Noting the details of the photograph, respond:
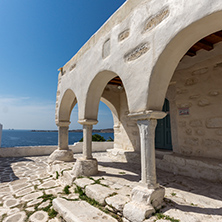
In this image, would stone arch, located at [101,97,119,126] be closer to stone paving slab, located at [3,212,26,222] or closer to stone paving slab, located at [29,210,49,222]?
stone paving slab, located at [29,210,49,222]

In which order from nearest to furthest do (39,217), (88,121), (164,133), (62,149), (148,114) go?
(148,114) < (39,217) < (88,121) < (164,133) < (62,149)

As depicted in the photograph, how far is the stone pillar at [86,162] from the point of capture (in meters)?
3.97

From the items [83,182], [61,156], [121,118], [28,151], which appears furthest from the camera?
Answer: [28,151]

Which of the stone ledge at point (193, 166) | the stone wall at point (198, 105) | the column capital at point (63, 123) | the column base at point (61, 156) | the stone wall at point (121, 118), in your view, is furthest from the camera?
the stone wall at point (121, 118)

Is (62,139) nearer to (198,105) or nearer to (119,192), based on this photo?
(119,192)

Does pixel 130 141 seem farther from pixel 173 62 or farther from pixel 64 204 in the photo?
pixel 173 62

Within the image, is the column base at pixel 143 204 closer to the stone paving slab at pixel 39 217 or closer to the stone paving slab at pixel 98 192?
the stone paving slab at pixel 98 192

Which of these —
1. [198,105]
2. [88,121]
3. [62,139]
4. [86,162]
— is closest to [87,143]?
[86,162]

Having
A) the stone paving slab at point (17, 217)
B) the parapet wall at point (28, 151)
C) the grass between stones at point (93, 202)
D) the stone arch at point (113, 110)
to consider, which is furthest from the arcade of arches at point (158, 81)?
the parapet wall at point (28, 151)

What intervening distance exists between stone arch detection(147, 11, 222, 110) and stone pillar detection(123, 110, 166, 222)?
0.22m

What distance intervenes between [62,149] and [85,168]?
2348 mm

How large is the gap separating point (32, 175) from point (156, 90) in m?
4.69

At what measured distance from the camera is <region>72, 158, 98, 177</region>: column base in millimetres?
3959

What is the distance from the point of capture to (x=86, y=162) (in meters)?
4.04
